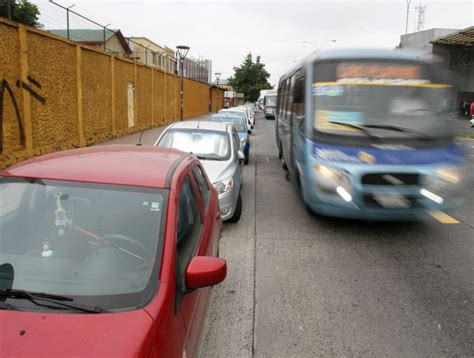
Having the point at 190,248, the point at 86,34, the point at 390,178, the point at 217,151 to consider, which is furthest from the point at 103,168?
the point at 86,34

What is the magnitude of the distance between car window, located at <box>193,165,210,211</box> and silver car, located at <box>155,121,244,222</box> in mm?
2114

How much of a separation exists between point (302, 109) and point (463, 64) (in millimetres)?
47146

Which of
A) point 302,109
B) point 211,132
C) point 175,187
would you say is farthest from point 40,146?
point 175,187

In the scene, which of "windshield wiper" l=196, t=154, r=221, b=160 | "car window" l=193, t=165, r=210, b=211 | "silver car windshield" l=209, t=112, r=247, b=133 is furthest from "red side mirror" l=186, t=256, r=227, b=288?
"silver car windshield" l=209, t=112, r=247, b=133

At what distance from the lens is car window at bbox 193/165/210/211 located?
3536mm

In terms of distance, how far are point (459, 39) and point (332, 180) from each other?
141ft

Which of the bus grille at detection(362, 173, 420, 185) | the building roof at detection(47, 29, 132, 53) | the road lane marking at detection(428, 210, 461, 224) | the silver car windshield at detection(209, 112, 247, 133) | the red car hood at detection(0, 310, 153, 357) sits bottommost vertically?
the road lane marking at detection(428, 210, 461, 224)

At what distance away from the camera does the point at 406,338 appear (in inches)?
137

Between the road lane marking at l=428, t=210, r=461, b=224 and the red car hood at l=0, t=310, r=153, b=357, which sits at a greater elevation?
the red car hood at l=0, t=310, r=153, b=357

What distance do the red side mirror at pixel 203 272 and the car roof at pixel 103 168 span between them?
557 mm

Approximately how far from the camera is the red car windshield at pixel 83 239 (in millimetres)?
2090

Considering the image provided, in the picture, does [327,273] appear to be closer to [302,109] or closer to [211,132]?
[302,109]

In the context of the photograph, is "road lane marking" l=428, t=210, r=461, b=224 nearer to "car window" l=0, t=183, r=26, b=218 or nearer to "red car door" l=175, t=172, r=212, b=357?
"red car door" l=175, t=172, r=212, b=357

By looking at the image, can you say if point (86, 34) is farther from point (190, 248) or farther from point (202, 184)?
point (190, 248)
